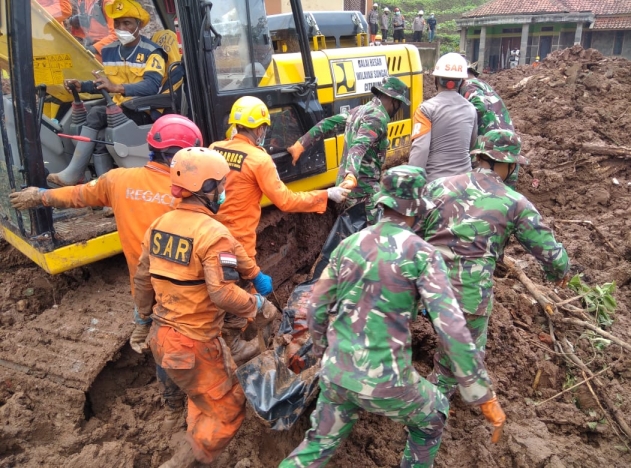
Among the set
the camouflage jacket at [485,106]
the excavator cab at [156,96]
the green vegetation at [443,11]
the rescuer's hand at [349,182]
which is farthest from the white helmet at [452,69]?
the green vegetation at [443,11]

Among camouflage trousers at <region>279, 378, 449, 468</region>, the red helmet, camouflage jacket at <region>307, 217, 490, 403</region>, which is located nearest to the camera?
camouflage jacket at <region>307, 217, 490, 403</region>

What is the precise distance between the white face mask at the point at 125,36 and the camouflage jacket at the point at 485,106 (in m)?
3.25

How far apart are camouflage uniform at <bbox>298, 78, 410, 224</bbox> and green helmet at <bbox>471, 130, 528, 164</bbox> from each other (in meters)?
1.33

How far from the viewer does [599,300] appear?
188 inches

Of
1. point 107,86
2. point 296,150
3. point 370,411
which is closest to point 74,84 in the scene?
point 107,86

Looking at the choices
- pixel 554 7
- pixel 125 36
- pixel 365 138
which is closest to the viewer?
pixel 125 36

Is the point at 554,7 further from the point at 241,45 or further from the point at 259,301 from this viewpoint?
the point at 259,301

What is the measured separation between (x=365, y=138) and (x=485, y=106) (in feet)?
5.46

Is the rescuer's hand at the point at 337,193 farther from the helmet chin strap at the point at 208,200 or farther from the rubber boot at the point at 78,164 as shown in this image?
the rubber boot at the point at 78,164

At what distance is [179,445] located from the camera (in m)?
3.51

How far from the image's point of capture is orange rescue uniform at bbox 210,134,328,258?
368 centimetres

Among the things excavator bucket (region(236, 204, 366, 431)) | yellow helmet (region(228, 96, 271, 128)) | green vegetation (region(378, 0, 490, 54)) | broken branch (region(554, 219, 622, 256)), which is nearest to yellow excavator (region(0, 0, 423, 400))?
yellow helmet (region(228, 96, 271, 128))

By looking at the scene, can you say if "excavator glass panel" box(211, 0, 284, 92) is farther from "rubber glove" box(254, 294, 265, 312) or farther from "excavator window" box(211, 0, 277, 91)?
"rubber glove" box(254, 294, 265, 312)

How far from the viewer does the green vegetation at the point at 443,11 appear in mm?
38125
